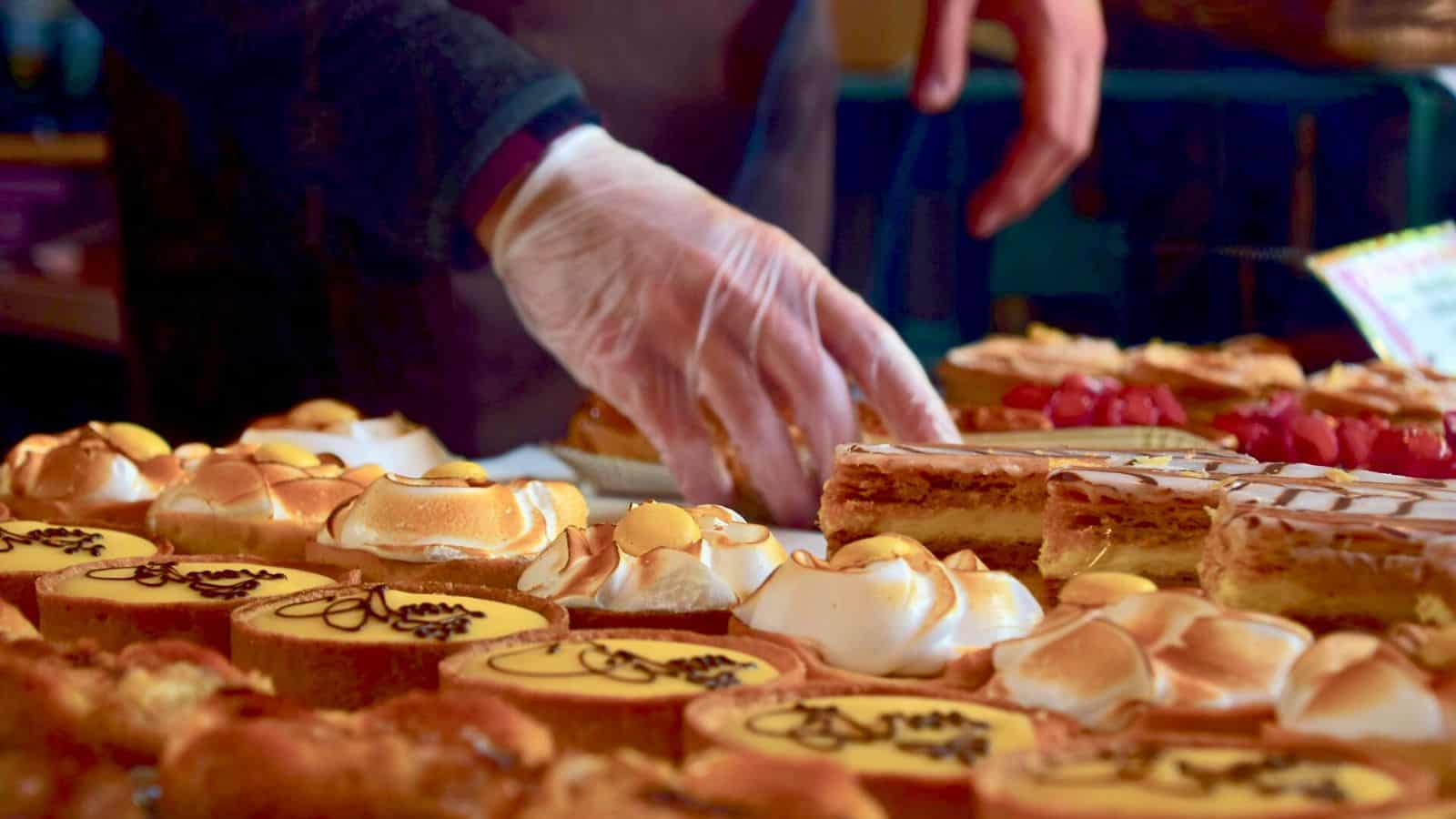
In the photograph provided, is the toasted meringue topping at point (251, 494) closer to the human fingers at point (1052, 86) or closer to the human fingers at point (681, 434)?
the human fingers at point (681, 434)

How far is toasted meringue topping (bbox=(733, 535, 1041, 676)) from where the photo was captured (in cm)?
148

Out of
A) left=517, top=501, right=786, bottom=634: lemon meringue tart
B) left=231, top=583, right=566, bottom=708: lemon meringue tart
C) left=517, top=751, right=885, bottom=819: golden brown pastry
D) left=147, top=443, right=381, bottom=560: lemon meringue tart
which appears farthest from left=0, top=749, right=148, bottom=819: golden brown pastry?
left=147, top=443, right=381, bottom=560: lemon meringue tart

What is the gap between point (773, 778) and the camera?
101 centimetres

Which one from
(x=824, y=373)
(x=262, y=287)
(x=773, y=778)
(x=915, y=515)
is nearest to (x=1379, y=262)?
(x=824, y=373)

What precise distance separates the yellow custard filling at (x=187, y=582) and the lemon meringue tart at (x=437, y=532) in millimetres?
63

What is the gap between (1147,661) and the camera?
4.22 ft

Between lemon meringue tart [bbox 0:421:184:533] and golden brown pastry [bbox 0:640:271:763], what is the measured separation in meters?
0.80

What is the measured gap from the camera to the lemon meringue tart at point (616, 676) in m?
1.28

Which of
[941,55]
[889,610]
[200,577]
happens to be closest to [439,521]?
[200,577]

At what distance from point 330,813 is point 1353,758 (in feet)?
2.17

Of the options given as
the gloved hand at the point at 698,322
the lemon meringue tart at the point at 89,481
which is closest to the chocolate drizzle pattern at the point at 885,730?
the lemon meringue tart at the point at 89,481

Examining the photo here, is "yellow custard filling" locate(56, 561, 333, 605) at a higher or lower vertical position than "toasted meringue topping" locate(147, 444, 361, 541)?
lower

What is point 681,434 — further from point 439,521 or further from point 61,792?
point 61,792

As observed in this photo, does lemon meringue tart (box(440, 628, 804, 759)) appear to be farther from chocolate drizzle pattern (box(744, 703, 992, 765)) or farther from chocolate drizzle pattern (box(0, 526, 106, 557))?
chocolate drizzle pattern (box(0, 526, 106, 557))
